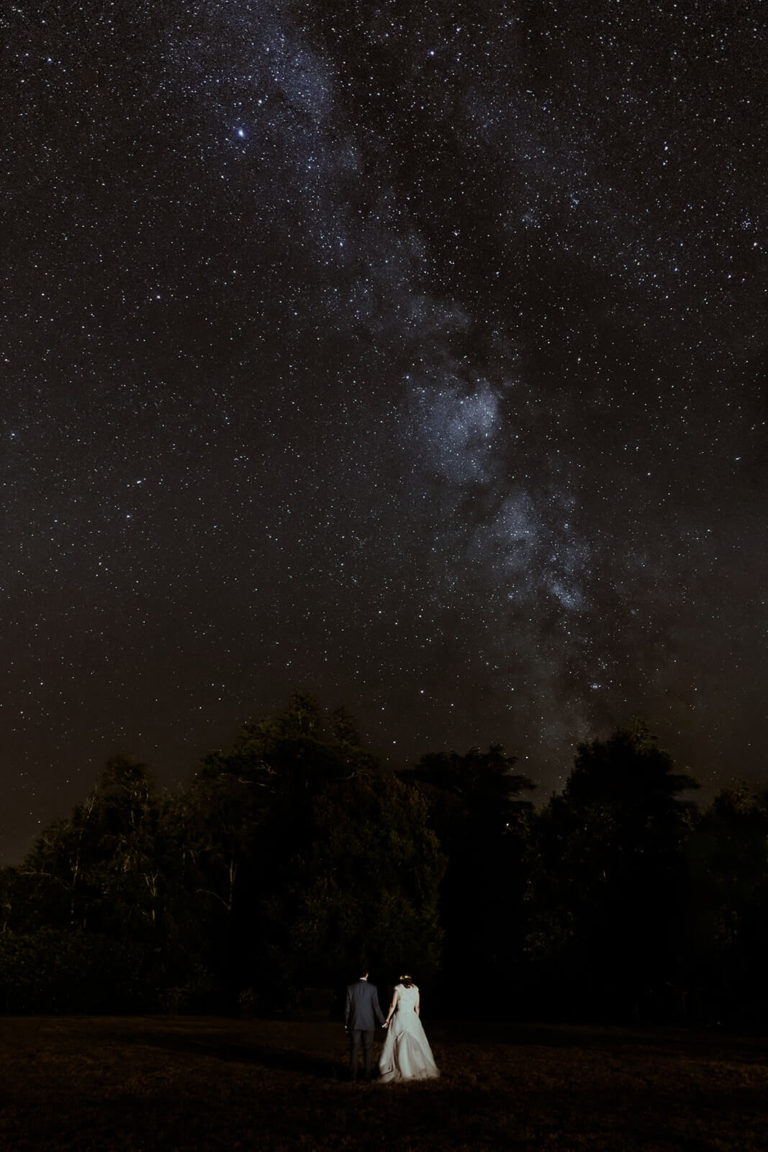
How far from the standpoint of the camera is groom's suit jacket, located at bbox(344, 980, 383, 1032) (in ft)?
46.2

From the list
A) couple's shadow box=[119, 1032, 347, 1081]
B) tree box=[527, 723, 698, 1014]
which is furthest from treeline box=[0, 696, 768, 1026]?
couple's shadow box=[119, 1032, 347, 1081]

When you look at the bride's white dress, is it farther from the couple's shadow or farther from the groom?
the couple's shadow

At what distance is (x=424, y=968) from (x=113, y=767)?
57.0ft

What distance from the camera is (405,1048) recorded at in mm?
14422

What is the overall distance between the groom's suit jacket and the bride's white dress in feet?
1.32

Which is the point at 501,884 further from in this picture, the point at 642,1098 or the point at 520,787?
the point at 642,1098

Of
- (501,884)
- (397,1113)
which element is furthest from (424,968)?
(397,1113)

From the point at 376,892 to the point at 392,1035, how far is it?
1843 cm

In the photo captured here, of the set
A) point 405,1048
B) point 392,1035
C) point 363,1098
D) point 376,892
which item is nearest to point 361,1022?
point 392,1035

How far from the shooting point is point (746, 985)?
33.8 m

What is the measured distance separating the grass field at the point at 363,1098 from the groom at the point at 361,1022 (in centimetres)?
Result: 47

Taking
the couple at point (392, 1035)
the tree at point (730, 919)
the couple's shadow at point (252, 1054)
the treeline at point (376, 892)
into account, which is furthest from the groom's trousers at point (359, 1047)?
the tree at point (730, 919)

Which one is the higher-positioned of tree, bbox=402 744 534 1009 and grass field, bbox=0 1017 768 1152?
tree, bbox=402 744 534 1009

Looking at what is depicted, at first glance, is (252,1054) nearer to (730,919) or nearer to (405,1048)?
(405,1048)
